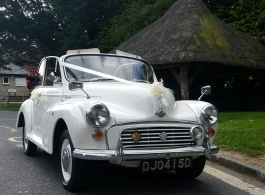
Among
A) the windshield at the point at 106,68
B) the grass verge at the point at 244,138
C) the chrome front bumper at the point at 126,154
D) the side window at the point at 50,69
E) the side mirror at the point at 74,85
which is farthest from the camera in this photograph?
the grass verge at the point at 244,138

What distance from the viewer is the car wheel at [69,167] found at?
184 inches

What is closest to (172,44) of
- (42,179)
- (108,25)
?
(42,179)

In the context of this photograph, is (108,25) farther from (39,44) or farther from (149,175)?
(149,175)

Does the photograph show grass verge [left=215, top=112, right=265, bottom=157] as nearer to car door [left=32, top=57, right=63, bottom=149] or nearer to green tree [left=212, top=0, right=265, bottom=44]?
car door [left=32, top=57, right=63, bottom=149]

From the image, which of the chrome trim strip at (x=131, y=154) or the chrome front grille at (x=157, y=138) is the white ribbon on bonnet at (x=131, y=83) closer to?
the chrome front grille at (x=157, y=138)

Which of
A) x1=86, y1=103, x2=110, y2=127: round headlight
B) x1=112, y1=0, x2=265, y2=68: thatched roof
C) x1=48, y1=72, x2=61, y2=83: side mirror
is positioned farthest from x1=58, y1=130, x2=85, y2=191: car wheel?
x1=112, y1=0, x2=265, y2=68: thatched roof

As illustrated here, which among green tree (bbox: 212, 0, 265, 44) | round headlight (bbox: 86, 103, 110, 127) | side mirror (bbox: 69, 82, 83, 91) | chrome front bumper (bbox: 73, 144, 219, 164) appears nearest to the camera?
chrome front bumper (bbox: 73, 144, 219, 164)

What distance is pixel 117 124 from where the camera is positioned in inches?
179

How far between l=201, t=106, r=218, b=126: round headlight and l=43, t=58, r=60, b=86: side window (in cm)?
242

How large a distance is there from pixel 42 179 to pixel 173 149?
2.10 meters

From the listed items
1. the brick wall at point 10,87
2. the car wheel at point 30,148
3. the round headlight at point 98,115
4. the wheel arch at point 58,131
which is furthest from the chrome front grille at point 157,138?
the brick wall at point 10,87

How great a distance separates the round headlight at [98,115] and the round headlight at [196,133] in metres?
1.11

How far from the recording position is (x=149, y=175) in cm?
585

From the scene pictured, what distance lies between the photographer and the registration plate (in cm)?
458
